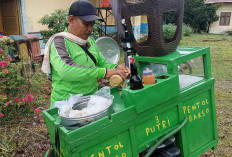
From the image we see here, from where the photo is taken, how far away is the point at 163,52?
211cm

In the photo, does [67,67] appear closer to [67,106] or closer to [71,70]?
[71,70]

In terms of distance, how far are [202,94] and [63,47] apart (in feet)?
4.87

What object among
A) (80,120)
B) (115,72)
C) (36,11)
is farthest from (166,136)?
(36,11)

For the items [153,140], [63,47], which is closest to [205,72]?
[153,140]

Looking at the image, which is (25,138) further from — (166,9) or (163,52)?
(166,9)

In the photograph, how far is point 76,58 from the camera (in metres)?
2.02

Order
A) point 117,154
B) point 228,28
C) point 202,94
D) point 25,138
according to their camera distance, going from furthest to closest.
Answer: point 228,28, point 25,138, point 202,94, point 117,154

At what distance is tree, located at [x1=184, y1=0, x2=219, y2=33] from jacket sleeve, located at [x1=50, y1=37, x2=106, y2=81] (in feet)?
65.4

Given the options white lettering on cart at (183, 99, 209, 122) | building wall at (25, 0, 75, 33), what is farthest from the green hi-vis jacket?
building wall at (25, 0, 75, 33)

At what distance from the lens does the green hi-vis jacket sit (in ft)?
5.95

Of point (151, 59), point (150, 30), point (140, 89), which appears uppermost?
point (150, 30)

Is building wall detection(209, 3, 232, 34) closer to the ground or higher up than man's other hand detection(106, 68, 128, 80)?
higher up

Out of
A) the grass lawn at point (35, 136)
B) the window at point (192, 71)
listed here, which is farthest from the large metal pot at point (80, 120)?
the grass lawn at point (35, 136)

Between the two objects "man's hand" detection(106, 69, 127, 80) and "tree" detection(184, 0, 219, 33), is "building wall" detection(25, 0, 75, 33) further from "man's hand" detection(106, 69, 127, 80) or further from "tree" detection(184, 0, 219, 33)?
"tree" detection(184, 0, 219, 33)
